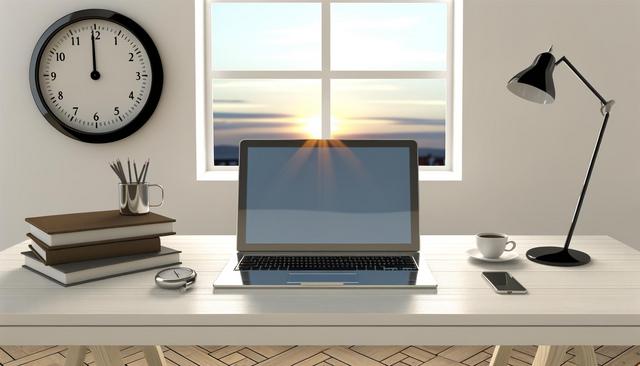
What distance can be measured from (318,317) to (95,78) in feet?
6.58

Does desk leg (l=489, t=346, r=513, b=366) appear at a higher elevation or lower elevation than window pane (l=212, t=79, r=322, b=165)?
lower

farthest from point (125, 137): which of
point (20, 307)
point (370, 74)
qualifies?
point (20, 307)

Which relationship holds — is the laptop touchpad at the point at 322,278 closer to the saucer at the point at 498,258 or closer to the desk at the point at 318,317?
the desk at the point at 318,317

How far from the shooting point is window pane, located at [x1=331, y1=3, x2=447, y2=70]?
3.11 meters

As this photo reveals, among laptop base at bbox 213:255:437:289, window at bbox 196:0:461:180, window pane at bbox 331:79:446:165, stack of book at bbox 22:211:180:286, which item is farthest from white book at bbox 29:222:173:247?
window pane at bbox 331:79:446:165

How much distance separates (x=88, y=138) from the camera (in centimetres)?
279

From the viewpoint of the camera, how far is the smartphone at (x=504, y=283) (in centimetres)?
133

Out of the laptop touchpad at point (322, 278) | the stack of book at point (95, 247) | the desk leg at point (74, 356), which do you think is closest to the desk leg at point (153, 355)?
the desk leg at point (74, 356)

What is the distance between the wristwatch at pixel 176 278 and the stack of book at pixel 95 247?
14 centimetres

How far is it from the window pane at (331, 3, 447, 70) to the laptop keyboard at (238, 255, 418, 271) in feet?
5.75

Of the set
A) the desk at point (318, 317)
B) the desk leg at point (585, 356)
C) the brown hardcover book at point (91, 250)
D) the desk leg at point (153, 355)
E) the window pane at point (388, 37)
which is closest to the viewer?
the desk at point (318, 317)

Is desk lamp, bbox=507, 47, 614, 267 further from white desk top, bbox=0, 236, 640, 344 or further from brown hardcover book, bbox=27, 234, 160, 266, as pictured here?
brown hardcover book, bbox=27, 234, 160, 266

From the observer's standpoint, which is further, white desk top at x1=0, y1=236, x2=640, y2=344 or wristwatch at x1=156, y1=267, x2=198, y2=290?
wristwatch at x1=156, y1=267, x2=198, y2=290

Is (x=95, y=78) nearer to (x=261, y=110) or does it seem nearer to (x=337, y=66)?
(x=261, y=110)
